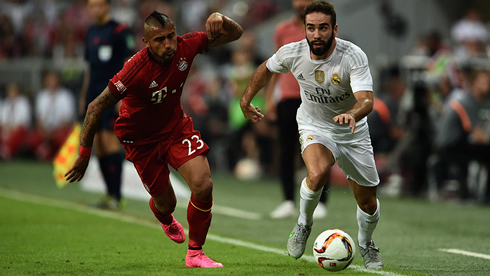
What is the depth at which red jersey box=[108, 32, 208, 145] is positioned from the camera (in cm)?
576

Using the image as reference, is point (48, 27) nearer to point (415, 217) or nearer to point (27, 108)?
point (27, 108)

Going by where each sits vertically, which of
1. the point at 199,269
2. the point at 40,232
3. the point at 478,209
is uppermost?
the point at 199,269

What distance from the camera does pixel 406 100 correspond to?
1298 centimetres

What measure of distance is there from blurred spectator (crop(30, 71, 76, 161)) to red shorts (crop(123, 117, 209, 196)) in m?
13.3

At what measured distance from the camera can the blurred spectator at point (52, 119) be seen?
768 inches

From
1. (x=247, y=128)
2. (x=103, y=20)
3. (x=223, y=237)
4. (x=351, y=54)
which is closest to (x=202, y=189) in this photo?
(x=351, y=54)

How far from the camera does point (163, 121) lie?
20.6 ft

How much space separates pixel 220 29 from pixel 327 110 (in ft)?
3.80

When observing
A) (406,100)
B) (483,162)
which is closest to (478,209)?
(483,162)

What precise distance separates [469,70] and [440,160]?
2.31 m

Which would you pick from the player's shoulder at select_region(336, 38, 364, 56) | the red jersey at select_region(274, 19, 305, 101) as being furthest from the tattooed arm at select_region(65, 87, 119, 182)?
the red jersey at select_region(274, 19, 305, 101)

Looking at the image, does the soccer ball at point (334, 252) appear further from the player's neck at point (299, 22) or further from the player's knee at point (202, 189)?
the player's neck at point (299, 22)

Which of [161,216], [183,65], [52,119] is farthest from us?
[52,119]

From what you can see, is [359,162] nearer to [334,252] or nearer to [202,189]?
[334,252]
